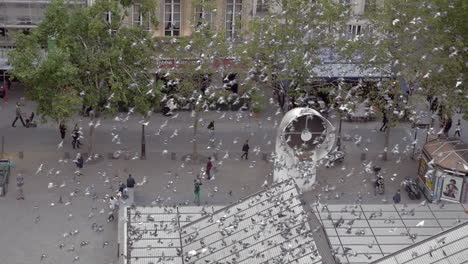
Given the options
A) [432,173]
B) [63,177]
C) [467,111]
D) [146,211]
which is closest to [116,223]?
[146,211]

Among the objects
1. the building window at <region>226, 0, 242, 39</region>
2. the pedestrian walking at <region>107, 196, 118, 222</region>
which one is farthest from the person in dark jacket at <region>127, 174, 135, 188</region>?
the building window at <region>226, 0, 242, 39</region>

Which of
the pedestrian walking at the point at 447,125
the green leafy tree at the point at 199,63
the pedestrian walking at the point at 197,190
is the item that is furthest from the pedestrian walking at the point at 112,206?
the pedestrian walking at the point at 447,125

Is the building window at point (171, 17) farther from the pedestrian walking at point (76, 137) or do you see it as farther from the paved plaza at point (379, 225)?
the paved plaza at point (379, 225)

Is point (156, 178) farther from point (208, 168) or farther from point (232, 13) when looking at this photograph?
point (232, 13)

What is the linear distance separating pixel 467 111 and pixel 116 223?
765 inches

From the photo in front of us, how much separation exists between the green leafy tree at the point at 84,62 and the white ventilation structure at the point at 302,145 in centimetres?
763

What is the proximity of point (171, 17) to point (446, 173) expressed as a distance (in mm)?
20754

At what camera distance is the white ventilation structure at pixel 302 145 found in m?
38.7

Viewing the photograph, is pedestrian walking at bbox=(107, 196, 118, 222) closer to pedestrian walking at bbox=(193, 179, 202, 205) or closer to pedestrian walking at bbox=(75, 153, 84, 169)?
pedestrian walking at bbox=(193, 179, 202, 205)

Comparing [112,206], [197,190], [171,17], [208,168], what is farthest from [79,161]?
[171,17]

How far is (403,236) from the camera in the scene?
1174 inches

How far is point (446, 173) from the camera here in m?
37.8

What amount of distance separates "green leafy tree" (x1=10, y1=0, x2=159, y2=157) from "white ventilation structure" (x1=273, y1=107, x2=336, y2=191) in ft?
25.0

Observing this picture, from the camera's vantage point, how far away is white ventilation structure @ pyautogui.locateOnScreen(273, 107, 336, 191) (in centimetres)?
3869
